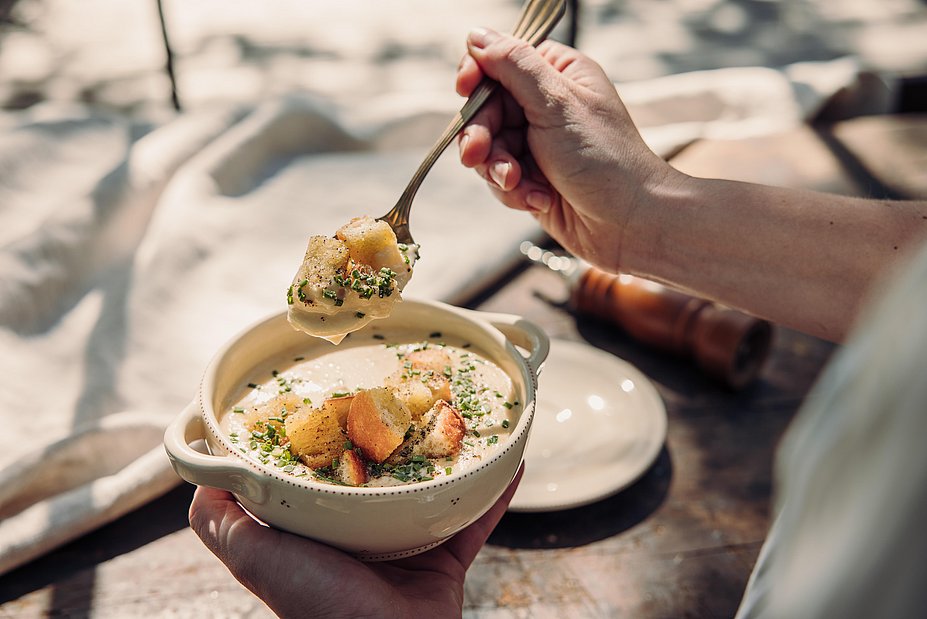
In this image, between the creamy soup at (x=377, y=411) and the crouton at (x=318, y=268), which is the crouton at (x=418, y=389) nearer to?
the creamy soup at (x=377, y=411)

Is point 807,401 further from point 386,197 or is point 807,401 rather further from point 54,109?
point 54,109

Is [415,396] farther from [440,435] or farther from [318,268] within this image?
[318,268]

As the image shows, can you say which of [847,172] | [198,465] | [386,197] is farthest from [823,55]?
[198,465]

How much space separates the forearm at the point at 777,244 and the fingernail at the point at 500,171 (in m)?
0.26

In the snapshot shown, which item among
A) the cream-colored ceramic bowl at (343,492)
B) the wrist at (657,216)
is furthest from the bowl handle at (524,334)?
the wrist at (657,216)

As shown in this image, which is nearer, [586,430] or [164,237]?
[586,430]

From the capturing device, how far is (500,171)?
1.62 metres

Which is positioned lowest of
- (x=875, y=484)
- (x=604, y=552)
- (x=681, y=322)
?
(x=604, y=552)

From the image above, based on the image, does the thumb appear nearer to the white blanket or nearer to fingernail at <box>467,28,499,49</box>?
fingernail at <box>467,28,499,49</box>

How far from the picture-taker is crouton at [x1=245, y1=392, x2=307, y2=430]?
3.76 ft

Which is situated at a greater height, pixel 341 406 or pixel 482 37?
pixel 482 37

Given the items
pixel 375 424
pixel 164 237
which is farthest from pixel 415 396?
pixel 164 237

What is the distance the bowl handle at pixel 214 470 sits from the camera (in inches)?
38.2

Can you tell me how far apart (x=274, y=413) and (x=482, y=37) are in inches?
32.2
